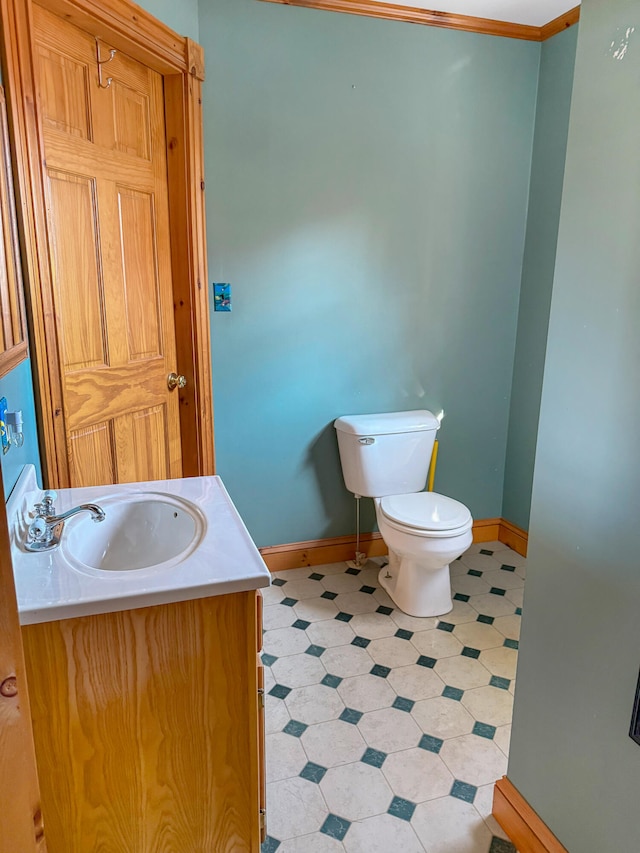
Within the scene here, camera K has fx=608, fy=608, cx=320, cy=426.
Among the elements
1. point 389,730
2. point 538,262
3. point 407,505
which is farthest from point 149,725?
point 538,262

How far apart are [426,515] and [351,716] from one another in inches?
34.3

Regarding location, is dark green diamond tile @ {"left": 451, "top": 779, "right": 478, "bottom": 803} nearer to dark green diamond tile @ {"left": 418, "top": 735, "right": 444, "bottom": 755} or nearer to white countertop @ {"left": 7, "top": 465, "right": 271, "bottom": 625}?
dark green diamond tile @ {"left": 418, "top": 735, "right": 444, "bottom": 755}

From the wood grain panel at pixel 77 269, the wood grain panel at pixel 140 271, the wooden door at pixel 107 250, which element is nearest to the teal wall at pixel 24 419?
the wooden door at pixel 107 250

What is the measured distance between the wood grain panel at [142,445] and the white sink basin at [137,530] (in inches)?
24.6

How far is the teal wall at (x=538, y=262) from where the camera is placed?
2.71m

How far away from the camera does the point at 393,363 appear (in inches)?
115

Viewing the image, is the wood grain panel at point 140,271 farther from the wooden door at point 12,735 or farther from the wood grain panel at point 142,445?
the wooden door at point 12,735

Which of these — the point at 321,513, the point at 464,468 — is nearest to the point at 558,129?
the point at 464,468

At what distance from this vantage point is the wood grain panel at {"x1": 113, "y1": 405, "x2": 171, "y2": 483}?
2.19m

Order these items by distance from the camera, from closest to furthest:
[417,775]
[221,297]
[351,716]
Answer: [417,775] < [351,716] < [221,297]

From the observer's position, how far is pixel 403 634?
2.47 m

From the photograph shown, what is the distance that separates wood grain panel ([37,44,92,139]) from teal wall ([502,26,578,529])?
193cm

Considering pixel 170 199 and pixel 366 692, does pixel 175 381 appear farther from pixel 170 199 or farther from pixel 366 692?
pixel 366 692

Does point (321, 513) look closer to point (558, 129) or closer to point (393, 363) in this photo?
point (393, 363)
